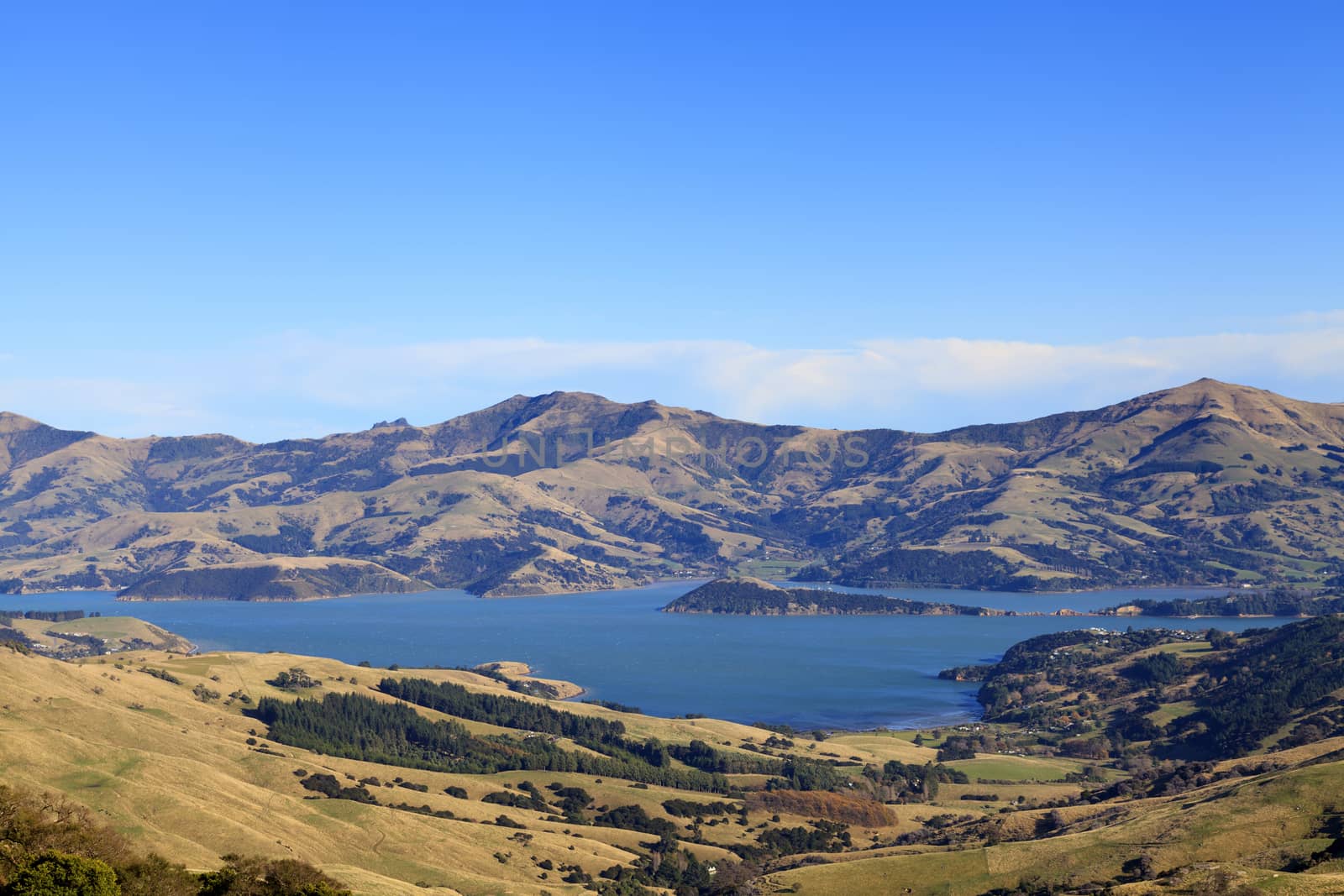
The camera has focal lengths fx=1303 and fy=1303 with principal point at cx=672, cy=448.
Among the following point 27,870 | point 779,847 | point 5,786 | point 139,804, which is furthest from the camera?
point 779,847

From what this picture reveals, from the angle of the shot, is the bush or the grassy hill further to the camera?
the grassy hill

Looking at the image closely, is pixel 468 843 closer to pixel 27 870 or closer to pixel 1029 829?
pixel 1029 829

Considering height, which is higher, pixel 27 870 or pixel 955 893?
pixel 27 870

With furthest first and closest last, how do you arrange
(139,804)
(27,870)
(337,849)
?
(337,849)
(139,804)
(27,870)

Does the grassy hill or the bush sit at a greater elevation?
the bush

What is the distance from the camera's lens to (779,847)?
620ft

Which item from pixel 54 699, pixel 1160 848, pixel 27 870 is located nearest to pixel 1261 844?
pixel 1160 848

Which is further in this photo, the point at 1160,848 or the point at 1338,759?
the point at 1338,759

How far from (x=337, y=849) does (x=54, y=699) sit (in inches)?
2662

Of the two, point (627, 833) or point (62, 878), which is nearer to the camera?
point (62, 878)

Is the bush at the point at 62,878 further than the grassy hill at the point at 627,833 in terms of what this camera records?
No

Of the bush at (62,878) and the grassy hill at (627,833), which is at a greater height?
the bush at (62,878)

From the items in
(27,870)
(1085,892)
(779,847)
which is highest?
(27,870)

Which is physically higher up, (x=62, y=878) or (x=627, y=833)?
(x=62, y=878)
